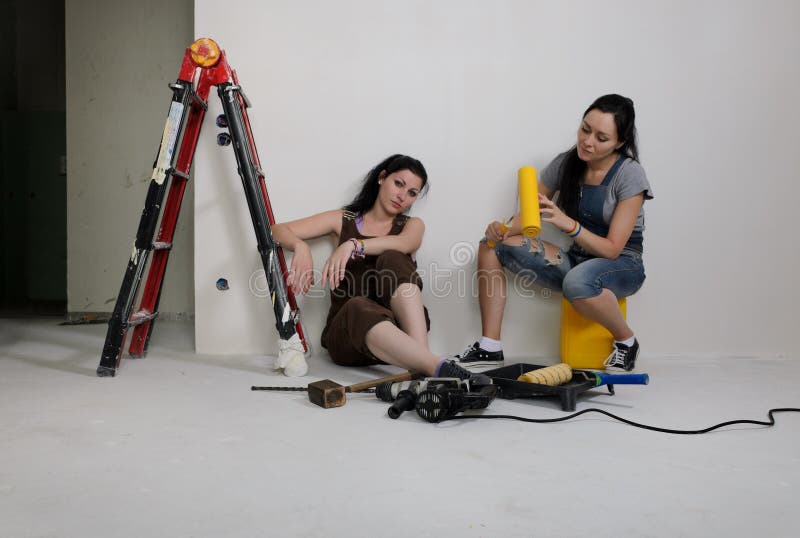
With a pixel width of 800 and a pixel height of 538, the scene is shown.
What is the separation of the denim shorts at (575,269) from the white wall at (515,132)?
164 mm

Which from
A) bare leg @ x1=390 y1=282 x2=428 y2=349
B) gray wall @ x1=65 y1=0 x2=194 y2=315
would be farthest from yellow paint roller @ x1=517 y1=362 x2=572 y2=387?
gray wall @ x1=65 y1=0 x2=194 y2=315

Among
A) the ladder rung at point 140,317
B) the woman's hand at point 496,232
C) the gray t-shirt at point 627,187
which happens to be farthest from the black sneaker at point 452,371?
the ladder rung at point 140,317

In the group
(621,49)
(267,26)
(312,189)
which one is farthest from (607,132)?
(267,26)

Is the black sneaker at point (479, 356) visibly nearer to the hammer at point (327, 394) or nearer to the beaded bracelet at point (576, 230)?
the beaded bracelet at point (576, 230)

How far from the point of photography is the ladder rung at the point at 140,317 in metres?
2.10

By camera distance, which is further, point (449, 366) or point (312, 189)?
point (312, 189)

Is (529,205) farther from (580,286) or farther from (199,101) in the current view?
(199,101)

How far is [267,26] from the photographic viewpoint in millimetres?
2445

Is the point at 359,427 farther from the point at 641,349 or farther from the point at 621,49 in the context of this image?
the point at 621,49

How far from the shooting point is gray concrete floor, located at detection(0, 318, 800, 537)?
1.02 m

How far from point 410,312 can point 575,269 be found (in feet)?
2.09

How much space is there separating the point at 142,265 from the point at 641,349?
201 centimetres

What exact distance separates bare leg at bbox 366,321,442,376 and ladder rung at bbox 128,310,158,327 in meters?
0.83

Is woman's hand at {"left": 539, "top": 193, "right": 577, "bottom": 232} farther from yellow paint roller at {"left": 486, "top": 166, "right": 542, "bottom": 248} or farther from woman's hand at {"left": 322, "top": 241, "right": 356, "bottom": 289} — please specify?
woman's hand at {"left": 322, "top": 241, "right": 356, "bottom": 289}
